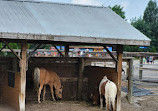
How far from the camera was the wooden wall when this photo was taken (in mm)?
7941

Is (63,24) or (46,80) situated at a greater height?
(63,24)

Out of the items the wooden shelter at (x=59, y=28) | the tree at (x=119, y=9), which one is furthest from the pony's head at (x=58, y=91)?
the tree at (x=119, y=9)

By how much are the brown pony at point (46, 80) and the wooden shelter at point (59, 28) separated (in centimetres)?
116

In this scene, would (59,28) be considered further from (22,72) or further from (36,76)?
(36,76)

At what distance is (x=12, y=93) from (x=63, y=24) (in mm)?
2692

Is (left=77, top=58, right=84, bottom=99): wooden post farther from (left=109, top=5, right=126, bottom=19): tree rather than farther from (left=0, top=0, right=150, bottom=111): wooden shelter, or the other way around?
(left=109, top=5, right=126, bottom=19): tree

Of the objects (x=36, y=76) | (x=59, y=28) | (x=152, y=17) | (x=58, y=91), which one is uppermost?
(x=152, y=17)

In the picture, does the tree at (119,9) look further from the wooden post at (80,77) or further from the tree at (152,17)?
the wooden post at (80,77)

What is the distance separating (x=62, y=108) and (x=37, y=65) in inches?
82.0

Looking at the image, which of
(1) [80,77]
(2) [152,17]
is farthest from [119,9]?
(1) [80,77]

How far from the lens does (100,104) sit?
9023 millimetres

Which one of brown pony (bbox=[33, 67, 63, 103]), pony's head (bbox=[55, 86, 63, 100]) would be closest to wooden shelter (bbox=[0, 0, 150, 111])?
brown pony (bbox=[33, 67, 63, 103])

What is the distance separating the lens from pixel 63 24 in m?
8.00

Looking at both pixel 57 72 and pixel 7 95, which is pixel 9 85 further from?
pixel 57 72
